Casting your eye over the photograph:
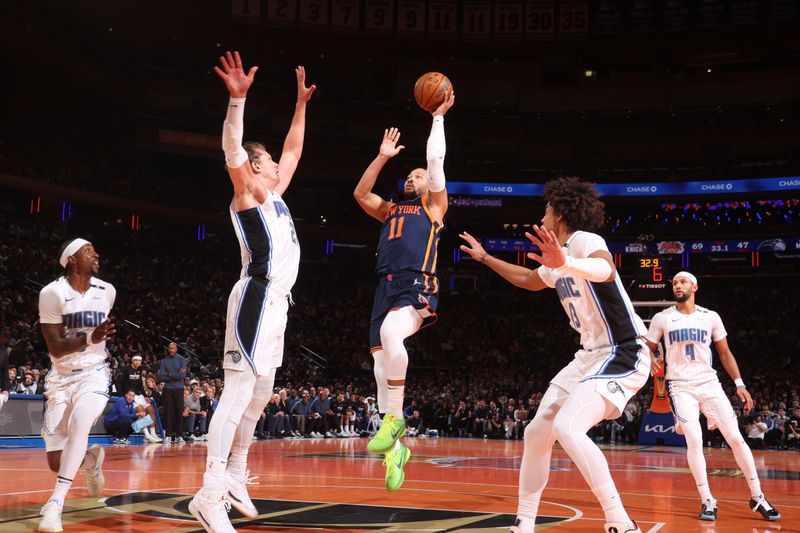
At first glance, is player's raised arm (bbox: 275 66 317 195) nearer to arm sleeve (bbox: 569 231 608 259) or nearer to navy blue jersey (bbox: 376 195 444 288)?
navy blue jersey (bbox: 376 195 444 288)

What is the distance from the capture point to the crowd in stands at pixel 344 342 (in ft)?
68.3

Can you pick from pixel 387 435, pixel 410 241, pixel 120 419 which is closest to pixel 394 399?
pixel 387 435

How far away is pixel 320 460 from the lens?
1198cm

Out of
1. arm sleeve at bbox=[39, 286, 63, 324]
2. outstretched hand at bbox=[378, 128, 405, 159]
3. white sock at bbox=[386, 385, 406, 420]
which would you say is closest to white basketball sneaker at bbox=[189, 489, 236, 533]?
white sock at bbox=[386, 385, 406, 420]

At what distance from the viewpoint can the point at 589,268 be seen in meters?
4.59

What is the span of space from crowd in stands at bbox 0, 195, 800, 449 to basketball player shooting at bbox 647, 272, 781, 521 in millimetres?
11217

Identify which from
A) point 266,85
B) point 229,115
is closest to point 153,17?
point 266,85

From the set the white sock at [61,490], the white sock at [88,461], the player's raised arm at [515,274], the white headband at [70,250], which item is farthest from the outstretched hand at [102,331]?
the player's raised arm at [515,274]

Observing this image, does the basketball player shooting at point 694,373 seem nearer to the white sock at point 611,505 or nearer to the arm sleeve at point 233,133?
the white sock at point 611,505

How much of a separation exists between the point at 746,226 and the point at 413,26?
1723cm

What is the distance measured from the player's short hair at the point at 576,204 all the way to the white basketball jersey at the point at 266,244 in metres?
1.79

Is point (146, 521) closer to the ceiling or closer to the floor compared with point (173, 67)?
closer to the floor

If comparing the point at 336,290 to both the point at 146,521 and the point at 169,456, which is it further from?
the point at 146,521

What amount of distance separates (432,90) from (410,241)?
4.57ft
